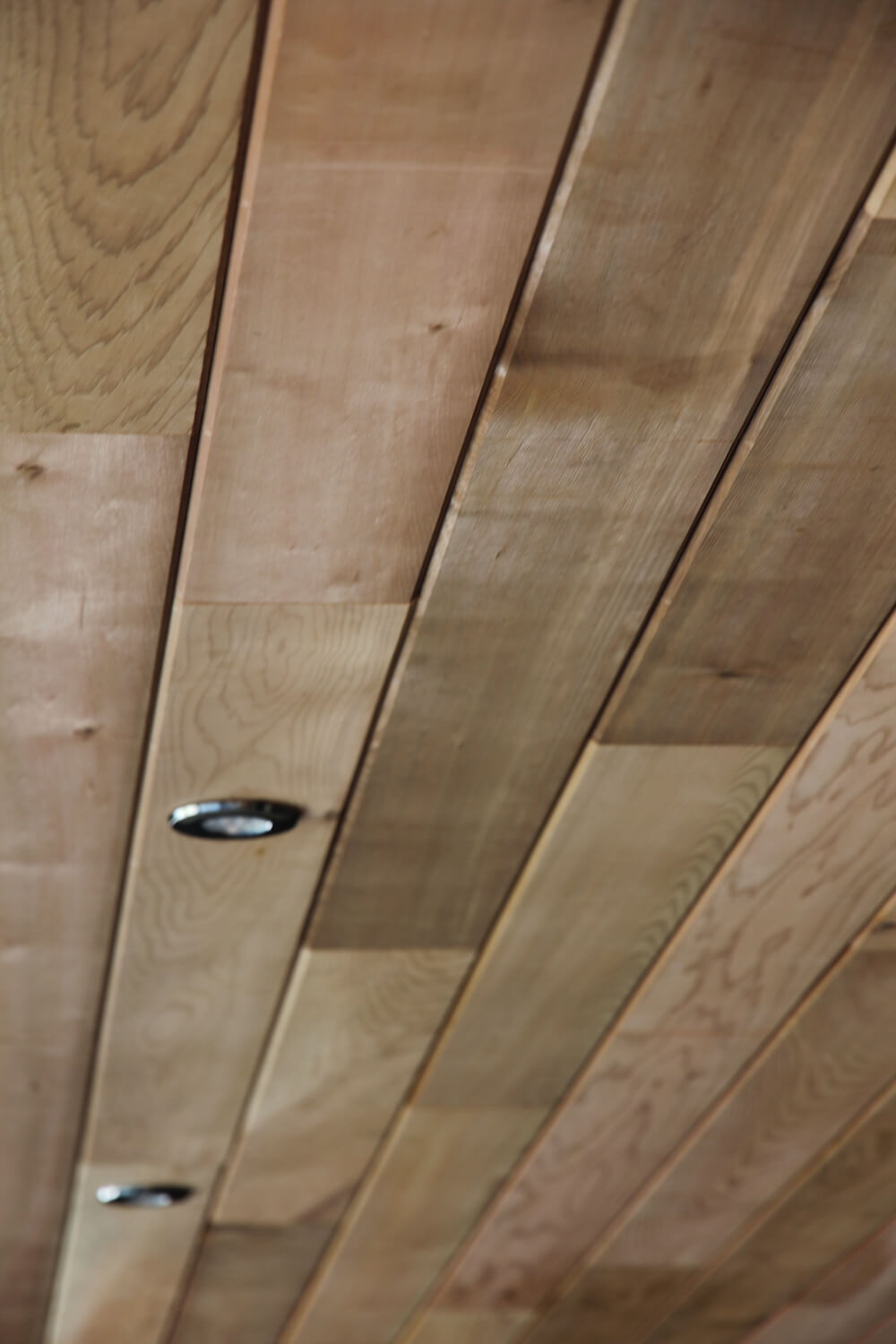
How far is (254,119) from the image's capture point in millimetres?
734

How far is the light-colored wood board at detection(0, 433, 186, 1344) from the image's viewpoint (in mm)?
947

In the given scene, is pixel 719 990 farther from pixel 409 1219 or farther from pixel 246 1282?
pixel 246 1282

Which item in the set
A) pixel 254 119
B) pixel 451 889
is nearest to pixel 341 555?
pixel 254 119

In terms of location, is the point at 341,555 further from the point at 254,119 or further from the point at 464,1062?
the point at 464,1062

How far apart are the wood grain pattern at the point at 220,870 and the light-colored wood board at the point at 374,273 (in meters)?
0.06

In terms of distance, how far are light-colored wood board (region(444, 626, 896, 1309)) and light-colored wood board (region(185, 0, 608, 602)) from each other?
1.58 ft

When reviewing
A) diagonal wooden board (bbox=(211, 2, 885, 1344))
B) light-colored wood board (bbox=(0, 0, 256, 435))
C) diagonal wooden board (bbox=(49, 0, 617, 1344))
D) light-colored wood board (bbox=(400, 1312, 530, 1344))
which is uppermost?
light-colored wood board (bbox=(0, 0, 256, 435))

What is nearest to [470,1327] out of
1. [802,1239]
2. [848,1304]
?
[802,1239]

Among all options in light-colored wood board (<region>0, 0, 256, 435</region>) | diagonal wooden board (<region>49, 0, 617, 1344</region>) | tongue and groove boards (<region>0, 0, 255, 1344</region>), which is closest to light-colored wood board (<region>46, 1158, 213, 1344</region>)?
diagonal wooden board (<region>49, 0, 617, 1344</region>)

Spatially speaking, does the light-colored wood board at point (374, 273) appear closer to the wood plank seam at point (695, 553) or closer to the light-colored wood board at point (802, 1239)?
the wood plank seam at point (695, 553)

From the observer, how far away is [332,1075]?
65.8 inches

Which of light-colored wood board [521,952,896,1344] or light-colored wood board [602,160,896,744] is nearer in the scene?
light-colored wood board [602,160,896,744]

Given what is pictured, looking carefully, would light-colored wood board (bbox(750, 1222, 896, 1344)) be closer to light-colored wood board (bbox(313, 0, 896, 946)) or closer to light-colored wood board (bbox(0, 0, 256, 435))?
light-colored wood board (bbox(313, 0, 896, 946))

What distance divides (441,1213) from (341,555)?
1.34 meters
